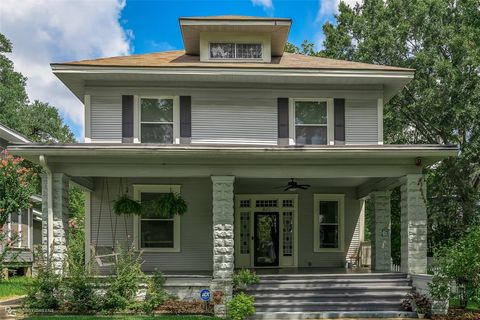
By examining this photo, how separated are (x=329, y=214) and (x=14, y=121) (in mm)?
27003

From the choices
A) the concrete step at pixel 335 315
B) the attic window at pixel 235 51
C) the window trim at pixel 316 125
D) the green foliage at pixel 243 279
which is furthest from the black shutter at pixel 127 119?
the concrete step at pixel 335 315

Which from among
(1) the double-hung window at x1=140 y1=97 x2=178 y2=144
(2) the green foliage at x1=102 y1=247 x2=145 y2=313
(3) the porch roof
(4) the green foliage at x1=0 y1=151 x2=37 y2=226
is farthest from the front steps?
(4) the green foliage at x1=0 y1=151 x2=37 y2=226

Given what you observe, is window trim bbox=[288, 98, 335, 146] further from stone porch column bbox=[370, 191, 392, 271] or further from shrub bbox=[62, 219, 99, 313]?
shrub bbox=[62, 219, 99, 313]

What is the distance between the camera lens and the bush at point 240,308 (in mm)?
9852

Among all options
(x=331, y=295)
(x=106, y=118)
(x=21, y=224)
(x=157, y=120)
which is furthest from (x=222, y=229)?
(x=21, y=224)

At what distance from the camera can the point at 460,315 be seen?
999 centimetres

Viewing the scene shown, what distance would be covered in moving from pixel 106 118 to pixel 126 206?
2.51m

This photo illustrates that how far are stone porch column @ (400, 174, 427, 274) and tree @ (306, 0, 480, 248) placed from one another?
1046cm

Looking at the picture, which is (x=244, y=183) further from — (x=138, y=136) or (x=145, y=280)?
(x=145, y=280)

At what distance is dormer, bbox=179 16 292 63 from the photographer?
1409 cm

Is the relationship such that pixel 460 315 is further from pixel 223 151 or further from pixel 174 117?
pixel 174 117

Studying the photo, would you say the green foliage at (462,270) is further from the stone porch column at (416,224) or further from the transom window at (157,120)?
the transom window at (157,120)

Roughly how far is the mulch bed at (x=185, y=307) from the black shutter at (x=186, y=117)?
15.1 feet

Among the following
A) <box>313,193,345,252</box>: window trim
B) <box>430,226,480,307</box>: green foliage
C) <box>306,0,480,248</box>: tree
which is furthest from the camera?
<box>306,0,480,248</box>: tree
